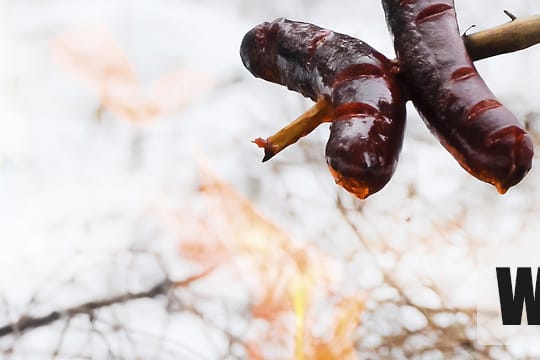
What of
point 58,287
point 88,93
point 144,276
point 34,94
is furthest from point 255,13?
point 58,287

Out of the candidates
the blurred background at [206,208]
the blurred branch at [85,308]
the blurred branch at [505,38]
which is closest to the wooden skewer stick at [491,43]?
the blurred branch at [505,38]

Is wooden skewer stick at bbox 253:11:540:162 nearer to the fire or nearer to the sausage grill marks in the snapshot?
the sausage grill marks

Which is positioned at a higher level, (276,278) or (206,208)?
(206,208)

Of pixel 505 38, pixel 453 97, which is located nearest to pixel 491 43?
pixel 505 38

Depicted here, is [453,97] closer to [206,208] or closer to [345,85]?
[345,85]

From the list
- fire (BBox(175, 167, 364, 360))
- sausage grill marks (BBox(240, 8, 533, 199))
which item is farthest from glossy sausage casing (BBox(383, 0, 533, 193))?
fire (BBox(175, 167, 364, 360))

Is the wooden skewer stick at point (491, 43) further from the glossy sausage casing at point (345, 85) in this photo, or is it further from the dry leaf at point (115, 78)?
the dry leaf at point (115, 78)

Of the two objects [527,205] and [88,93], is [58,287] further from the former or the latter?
[527,205]
